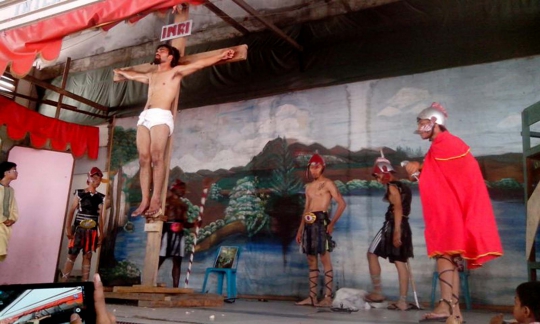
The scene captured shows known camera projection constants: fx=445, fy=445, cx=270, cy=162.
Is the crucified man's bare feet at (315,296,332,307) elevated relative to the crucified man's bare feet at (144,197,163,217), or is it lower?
lower

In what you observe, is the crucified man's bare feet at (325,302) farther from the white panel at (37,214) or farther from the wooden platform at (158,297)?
the white panel at (37,214)

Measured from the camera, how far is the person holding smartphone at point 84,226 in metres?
6.91

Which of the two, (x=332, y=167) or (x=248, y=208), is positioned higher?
(x=332, y=167)

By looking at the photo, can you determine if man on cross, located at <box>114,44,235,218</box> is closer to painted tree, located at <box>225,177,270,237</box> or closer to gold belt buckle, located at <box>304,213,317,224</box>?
gold belt buckle, located at <box>304,213,317,224</box>

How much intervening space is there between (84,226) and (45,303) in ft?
19.8

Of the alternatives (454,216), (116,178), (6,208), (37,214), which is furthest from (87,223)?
(454,216)

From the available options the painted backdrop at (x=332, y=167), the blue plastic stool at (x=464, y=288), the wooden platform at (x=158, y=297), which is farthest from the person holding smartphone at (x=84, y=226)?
the blue plastic stool at (x=464, y=288)

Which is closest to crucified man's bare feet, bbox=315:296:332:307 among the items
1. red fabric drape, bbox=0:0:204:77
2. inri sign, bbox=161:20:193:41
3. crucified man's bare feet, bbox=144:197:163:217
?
crucified man's bare feet, bbox=144:197:163:217

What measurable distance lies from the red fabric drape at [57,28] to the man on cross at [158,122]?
584mm

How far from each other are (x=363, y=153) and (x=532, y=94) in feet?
6.95

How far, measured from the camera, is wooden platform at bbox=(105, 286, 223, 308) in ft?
13.8

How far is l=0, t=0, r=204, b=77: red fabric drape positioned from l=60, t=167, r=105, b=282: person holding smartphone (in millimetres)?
2684

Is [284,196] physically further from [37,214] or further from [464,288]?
[37,214]

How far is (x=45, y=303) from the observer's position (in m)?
1.36
